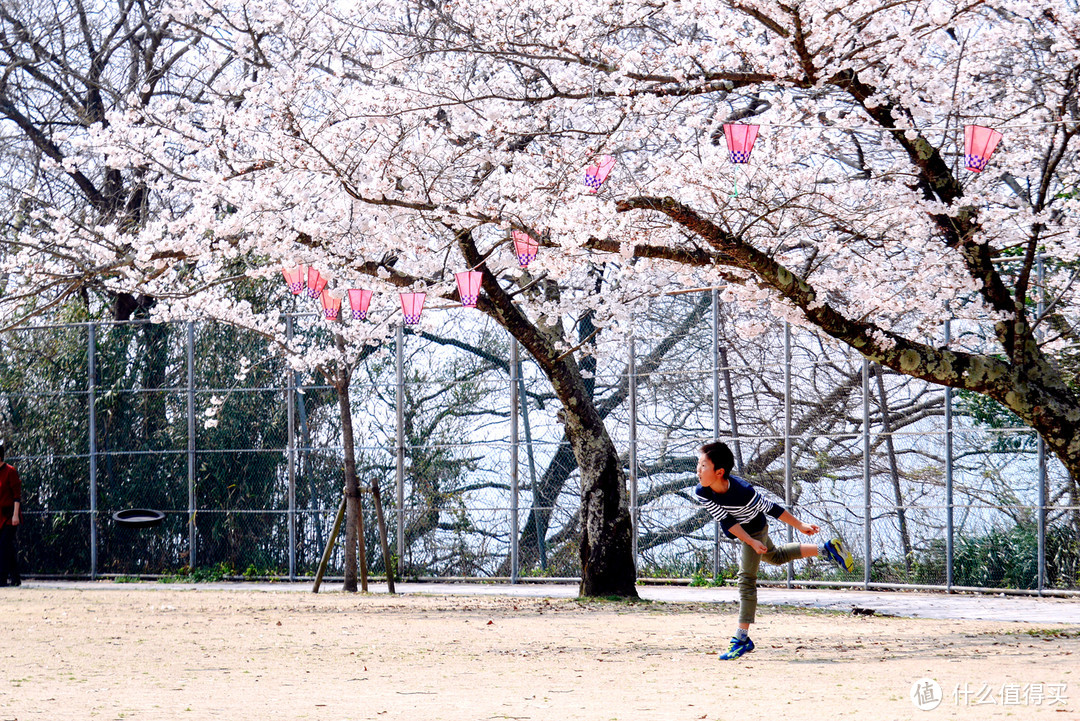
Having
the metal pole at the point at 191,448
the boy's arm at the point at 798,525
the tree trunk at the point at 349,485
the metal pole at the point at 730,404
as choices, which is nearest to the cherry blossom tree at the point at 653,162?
the boy's arm at the point at 798,525

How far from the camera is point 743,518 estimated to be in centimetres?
757

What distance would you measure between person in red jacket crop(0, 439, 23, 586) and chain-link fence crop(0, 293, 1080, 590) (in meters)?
1.14

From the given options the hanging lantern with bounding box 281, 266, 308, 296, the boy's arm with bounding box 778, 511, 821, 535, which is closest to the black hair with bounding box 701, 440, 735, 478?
the boy's arm with bounding box 778, 511, 821, 535

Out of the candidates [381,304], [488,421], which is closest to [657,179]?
[381,304]

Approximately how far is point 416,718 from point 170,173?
21.9 feet

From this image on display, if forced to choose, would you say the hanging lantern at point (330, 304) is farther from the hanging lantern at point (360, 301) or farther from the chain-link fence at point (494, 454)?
the chain-link fence at point (494, 454)

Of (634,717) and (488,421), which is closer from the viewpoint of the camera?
(634,717)

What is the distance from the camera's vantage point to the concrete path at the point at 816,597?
35.9 ft

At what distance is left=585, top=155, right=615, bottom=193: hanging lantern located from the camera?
8.51 m

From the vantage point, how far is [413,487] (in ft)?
51.4

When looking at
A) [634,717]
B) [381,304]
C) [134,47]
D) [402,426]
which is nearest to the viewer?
[634,717]

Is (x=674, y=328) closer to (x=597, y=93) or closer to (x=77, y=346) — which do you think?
(x=597, y=93)

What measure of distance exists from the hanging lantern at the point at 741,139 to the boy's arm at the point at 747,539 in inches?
84.2

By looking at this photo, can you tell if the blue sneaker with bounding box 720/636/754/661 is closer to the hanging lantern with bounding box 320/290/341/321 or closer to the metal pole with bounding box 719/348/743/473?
the hanging lantern with bounding box 320/290/341/321
